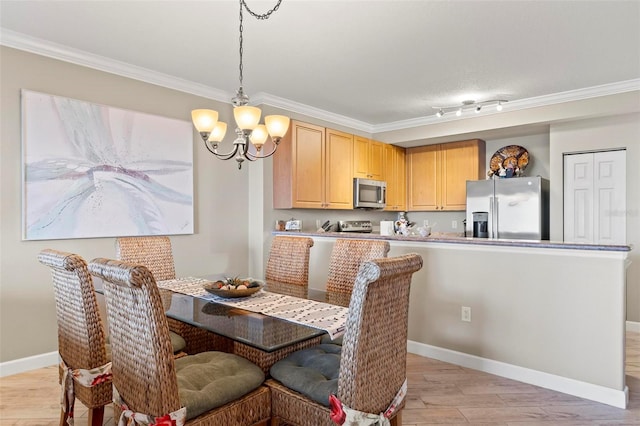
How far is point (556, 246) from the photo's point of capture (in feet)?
8.47

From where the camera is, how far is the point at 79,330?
1736 mm

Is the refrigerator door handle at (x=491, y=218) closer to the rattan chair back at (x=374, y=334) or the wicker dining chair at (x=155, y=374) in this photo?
the rattan chair back at (x=374, y=334)

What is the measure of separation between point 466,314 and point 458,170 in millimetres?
2759

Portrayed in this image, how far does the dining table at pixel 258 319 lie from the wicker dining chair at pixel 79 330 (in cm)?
33

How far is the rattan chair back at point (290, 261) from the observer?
2807mm

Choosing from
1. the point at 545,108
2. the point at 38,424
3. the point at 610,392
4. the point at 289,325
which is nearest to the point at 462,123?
the point at 545,108

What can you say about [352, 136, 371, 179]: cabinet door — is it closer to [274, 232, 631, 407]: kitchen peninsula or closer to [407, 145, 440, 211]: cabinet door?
[407, 145, 440, 211]: cabinet door

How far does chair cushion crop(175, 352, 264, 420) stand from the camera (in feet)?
4.74

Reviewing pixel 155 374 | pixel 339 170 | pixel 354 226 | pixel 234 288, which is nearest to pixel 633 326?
pixel 354 226

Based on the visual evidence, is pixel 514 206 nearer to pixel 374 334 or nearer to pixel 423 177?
pixel 423 177

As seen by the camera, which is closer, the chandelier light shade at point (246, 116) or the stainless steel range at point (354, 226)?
the chandelier light shade at point (246, 116)

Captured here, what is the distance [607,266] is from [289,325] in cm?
202

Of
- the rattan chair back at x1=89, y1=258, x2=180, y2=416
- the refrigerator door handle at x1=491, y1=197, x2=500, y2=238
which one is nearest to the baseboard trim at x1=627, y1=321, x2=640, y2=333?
the refrigerator door handle at x1=491, y1=197, x2=500, y2=238

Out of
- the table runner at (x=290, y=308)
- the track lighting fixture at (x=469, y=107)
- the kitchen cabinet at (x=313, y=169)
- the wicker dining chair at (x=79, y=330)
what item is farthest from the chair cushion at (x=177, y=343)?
the track lighting fixture at (x=469, y=107)
